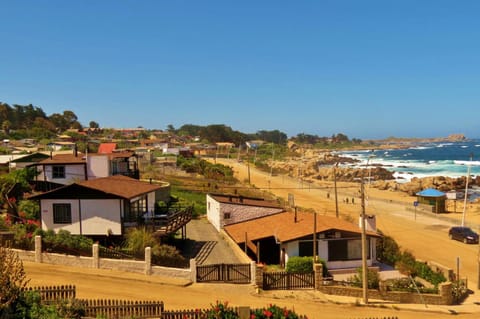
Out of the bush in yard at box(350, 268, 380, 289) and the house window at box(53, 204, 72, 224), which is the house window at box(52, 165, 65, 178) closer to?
the house window at box(53, 204, 72, 224)

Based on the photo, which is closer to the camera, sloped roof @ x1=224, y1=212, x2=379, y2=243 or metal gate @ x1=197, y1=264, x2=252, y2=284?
metal gate @ x1=197, y1=264, x2=252, y2=284

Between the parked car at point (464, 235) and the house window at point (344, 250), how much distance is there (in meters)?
16.9

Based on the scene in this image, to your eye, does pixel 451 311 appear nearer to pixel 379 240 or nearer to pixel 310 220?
pixel 379 240

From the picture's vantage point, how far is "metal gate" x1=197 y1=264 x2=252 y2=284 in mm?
22984

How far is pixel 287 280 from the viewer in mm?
23078

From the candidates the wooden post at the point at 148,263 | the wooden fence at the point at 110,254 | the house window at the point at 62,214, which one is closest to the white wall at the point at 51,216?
the house window at the point at 62,214


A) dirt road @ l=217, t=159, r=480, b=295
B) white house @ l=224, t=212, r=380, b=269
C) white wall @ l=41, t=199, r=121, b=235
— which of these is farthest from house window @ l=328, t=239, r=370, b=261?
white wall @ l=41, t=199, r=121, b=235

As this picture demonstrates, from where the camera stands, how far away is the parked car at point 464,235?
38531 mm

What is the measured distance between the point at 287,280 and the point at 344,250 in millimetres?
5022

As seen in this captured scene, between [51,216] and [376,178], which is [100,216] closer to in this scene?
[51,216]

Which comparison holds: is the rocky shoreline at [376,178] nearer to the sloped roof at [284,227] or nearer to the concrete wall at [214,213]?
the concrete wall at [214,213]

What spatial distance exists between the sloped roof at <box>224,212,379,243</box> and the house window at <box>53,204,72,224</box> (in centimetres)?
1007

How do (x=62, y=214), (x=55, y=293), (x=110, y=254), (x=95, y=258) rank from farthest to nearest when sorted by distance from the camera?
(x=62, y=214) < (x=110, y=254) < (x=95, y=258) < (x=55, y=293)

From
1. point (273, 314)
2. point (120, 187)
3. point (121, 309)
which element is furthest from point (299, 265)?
point (273, 314)
